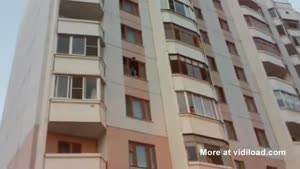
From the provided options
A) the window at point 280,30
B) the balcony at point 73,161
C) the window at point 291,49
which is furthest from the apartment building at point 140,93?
the window at point 280,30

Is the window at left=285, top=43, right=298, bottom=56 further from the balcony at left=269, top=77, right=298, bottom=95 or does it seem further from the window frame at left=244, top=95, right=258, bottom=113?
the window frame at left=244, top=95, right=258, bottom=113

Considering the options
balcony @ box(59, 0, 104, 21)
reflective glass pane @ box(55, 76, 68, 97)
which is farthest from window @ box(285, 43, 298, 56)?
reflective glass pane @ box(55, 76, 68, 97)

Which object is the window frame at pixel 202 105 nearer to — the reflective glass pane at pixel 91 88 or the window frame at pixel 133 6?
the reflective glass pane at pixel 91 88

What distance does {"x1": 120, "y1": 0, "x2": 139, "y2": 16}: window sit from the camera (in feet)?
72.3

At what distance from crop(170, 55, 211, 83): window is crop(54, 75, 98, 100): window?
556cm

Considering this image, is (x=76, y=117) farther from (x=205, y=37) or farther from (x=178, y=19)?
(x=205, y=37)

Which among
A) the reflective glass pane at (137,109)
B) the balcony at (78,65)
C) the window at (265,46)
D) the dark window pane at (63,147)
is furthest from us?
the window at (265,46)

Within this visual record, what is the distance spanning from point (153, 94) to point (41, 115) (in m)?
6.53

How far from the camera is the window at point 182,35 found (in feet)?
69.4

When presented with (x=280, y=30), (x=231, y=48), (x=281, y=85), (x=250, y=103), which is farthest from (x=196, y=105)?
(x=280, y=30)

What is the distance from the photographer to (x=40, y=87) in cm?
1499

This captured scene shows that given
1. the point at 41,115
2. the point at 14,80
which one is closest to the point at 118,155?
the point at 41,115

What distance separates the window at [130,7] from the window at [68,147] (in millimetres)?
10789

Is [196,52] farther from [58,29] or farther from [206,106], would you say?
[58,29]
